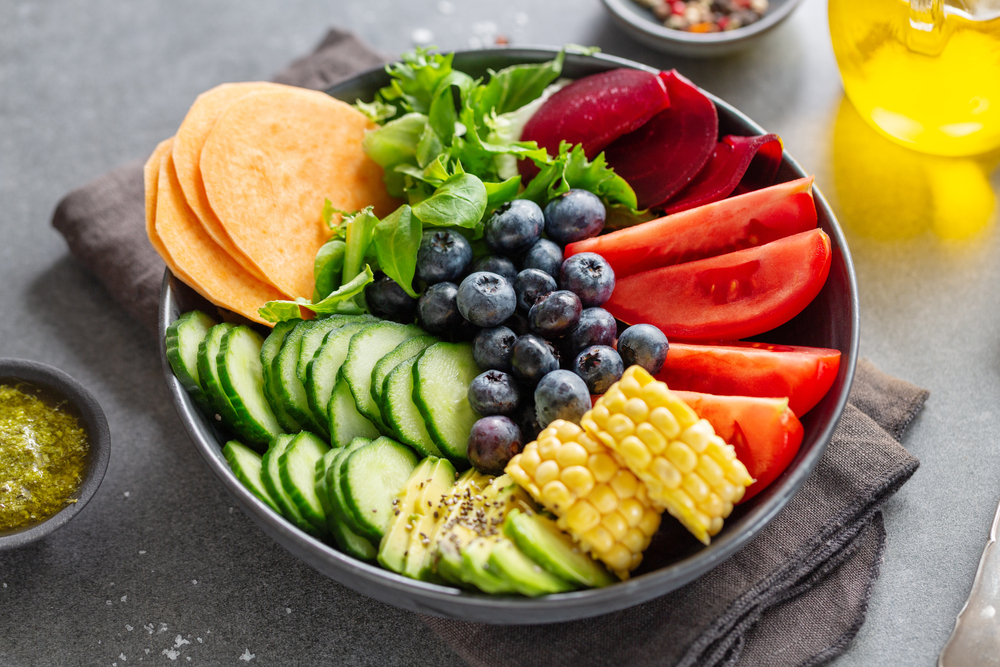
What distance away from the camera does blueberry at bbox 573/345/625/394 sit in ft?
4.83

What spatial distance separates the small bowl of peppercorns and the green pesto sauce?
1.87 metres

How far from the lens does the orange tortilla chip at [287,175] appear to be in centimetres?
173

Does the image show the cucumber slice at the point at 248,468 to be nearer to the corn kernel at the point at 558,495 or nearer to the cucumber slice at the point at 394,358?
the cucumber slice at the point at 394,358

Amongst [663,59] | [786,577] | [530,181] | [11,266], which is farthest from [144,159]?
[786,577]

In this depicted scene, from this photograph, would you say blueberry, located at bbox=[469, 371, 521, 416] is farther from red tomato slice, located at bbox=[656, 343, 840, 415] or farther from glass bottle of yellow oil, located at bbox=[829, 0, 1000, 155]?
glass bottle of yellow oil, located at bbox=[829, 0, 1000, 155]

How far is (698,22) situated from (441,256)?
1.36m

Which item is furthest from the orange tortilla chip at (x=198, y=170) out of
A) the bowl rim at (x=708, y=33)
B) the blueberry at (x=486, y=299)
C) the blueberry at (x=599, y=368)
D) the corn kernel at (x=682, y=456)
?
the bowl rim at (x=708, y=33)

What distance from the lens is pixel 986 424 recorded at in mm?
1752

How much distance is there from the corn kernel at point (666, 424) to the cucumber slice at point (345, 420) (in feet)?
1.87

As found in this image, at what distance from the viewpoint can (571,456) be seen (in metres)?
1.28

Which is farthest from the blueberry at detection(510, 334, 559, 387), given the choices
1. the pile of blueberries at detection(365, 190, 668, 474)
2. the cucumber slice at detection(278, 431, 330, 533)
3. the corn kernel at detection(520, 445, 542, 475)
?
the cucumber slice at detection(278, 431, 330, 533)

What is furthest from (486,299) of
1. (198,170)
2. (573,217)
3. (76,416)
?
(76,416)

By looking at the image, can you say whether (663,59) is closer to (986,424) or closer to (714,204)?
(714,204)

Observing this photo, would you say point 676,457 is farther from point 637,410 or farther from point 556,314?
point 556,314
